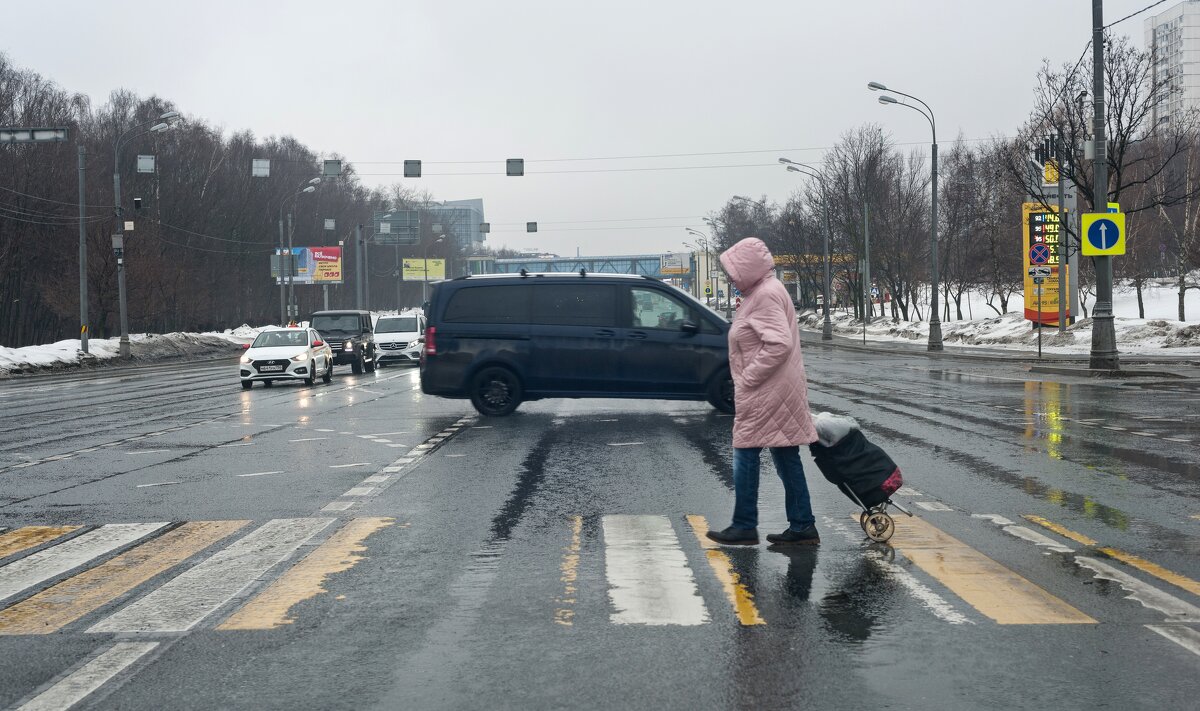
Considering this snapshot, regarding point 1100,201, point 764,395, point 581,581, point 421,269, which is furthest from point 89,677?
point 421,269

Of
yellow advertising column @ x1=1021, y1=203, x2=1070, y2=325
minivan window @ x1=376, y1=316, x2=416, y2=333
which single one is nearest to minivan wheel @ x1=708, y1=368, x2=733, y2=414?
Answer: minivan window @ x1=376, y1=316, x2=416, y2=333

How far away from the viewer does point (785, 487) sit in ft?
24.3

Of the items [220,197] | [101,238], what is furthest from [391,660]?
[220,197]

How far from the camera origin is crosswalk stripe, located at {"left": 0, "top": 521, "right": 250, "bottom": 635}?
5.79m

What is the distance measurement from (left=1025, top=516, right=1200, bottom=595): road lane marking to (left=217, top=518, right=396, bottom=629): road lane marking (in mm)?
4307

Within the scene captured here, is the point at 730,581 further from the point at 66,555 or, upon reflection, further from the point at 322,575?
the point at 66,555

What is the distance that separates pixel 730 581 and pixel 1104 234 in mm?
20661

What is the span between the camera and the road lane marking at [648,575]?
5715mm

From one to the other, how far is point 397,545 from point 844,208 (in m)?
67.7

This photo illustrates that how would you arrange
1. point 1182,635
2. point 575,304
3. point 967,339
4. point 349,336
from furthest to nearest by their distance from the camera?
point 967,339, point 349,336, point 575,304, point 1182,635

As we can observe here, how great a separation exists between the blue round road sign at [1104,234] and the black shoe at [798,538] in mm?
19418

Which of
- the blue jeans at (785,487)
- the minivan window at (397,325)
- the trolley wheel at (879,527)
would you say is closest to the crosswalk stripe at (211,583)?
the blue jeans at (785,487)

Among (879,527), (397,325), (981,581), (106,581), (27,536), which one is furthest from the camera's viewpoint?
(397,325)

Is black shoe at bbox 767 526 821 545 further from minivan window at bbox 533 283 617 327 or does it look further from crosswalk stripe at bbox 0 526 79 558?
minivan window at bbox 533 283 617 327
